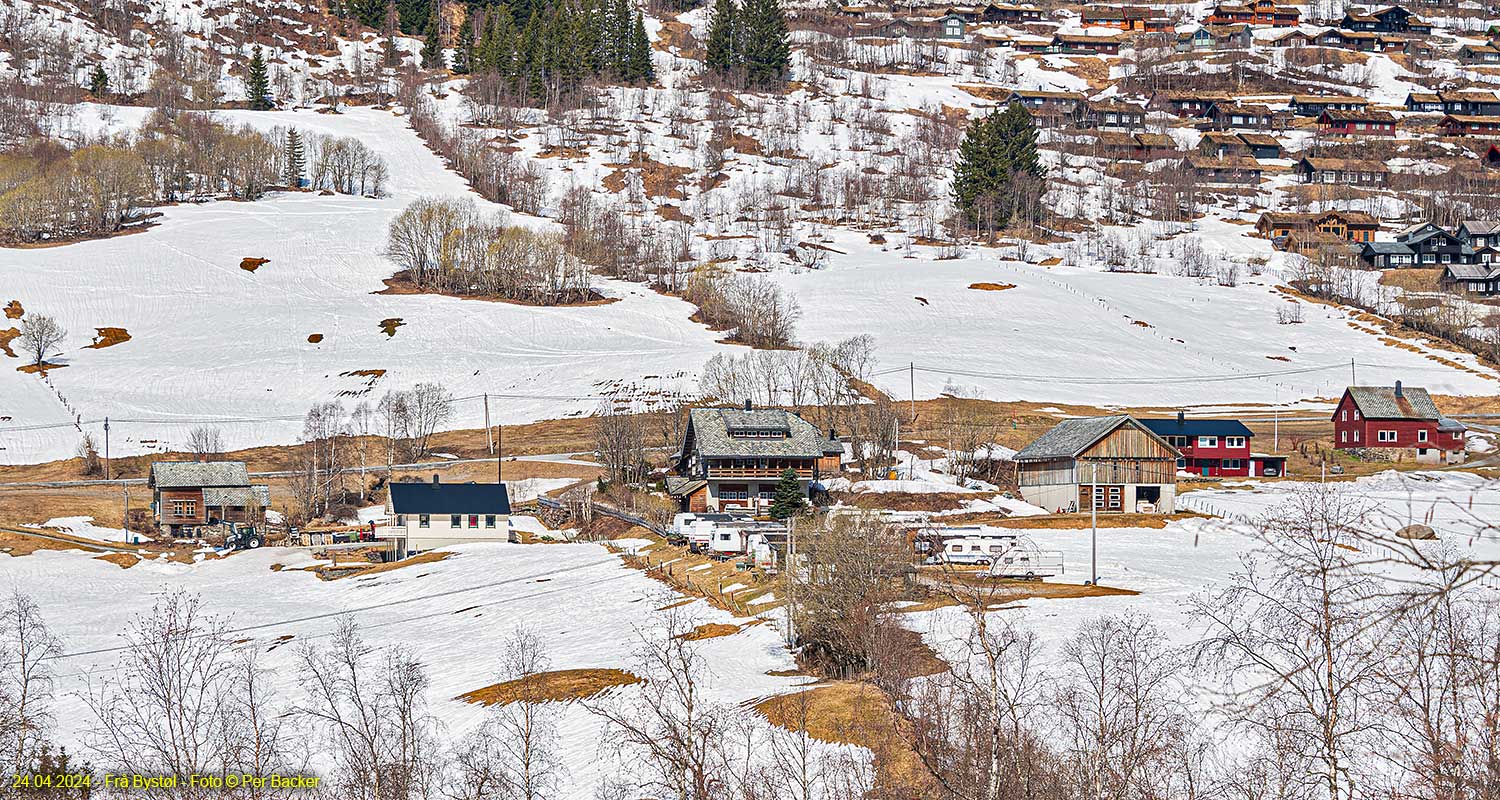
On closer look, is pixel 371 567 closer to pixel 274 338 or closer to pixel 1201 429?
pixel 1201 429

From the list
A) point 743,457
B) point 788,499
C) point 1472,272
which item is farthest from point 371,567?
point 1472,272

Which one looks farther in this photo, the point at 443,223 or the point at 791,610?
the point at 443,223

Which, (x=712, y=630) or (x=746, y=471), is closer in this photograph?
(x=712, y=630)

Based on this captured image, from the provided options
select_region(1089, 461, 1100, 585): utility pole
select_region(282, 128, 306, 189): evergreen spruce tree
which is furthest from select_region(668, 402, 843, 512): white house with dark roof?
select_region(282, 128, 306, 189): evergreen spruce tree

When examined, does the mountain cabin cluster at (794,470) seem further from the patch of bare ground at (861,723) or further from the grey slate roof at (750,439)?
the patch of bare ground at (861,723)

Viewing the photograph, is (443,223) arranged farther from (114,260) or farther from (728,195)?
(728,195)

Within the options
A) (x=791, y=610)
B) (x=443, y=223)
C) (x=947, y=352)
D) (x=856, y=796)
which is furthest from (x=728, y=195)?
(x=856, y=796)

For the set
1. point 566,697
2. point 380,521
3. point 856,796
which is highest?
point 856,796
